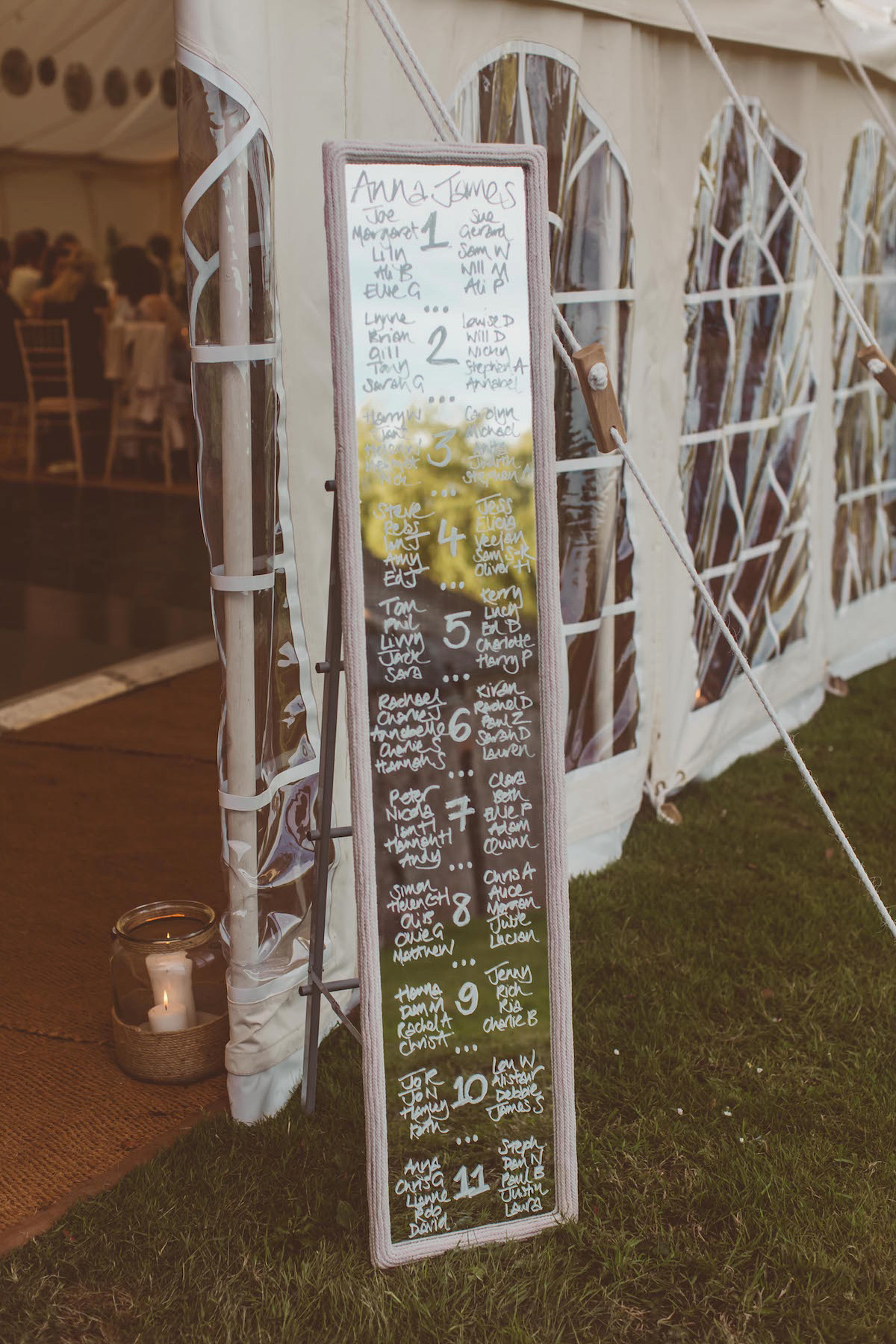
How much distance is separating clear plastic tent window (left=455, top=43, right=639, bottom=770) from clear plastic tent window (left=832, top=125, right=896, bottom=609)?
1.74 meters

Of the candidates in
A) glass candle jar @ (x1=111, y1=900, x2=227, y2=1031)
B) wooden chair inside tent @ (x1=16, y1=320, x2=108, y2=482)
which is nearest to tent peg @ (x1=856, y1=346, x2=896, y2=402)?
glass candle jar @ (x1=111, y1=900, x2=227, y2=1031)

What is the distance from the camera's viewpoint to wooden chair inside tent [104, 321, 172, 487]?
30.6 feet

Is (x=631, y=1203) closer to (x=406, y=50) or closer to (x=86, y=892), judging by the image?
(x=86, y=892)

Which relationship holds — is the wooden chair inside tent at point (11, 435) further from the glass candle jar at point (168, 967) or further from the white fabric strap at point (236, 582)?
the white fabric strap at point (236, 582)

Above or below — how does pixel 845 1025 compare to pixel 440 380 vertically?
below

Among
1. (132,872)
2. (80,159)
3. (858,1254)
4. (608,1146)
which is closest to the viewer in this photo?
(858,1254)

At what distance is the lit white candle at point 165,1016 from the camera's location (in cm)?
275

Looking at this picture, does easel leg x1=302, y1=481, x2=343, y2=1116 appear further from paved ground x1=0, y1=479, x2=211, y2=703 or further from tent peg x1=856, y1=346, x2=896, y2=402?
paved ground x1=0, y1=479, x2=211, y2=703

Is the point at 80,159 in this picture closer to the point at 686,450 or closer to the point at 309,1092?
the point at 686,450

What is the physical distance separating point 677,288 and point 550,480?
1776mm

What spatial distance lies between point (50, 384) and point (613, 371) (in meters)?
7.24

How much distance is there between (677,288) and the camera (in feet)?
12.4

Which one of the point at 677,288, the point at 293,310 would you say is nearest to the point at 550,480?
the point at 293,310

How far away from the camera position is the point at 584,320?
343 centimetres
